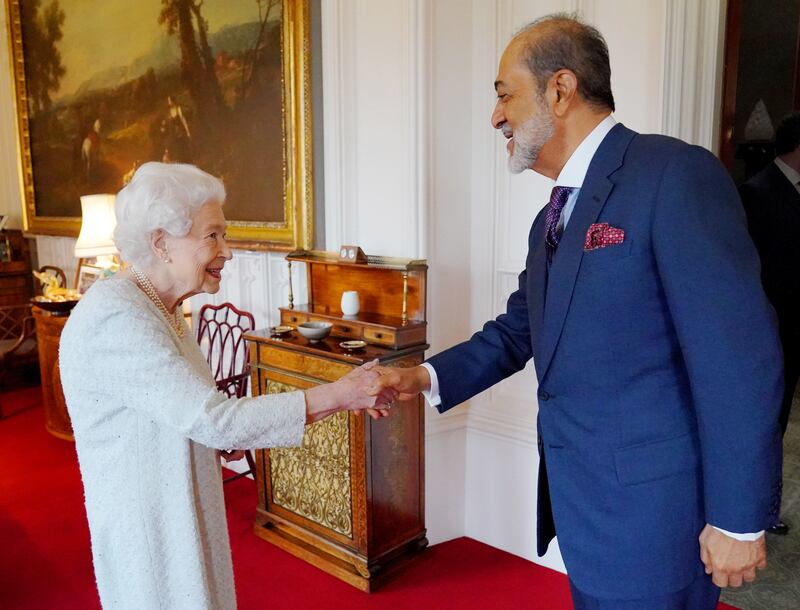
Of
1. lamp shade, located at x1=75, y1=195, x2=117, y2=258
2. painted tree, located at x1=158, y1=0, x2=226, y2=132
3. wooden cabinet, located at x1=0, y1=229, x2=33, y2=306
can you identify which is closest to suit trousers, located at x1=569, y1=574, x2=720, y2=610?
painted tree, located at x1=158, y1=0, x2=226, y2=132

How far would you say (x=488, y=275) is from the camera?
343 centimetres

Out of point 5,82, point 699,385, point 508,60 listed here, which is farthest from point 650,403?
point 5,82

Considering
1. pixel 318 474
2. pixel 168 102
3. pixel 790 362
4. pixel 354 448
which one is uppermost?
pixel 168 102

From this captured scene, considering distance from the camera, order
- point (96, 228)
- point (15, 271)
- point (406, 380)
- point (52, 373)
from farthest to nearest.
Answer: point (15, 271) < point (52, 373) < point (96, 228) < point (406, 380)

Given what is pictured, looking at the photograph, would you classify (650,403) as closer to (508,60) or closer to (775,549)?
(508,60)

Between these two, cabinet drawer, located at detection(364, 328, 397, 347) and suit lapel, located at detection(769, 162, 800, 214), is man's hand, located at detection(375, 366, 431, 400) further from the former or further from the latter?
suit lapel, located at detection(769, 162, 800, 214)

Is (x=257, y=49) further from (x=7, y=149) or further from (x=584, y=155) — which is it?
(x=7, y=149)

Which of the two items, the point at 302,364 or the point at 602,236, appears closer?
the point at 602,236

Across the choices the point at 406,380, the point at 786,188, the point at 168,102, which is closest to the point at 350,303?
the point at 406,380

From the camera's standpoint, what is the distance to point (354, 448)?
3.12 m

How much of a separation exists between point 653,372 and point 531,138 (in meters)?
0.64

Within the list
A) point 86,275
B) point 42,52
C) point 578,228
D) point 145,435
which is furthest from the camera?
point 42,52

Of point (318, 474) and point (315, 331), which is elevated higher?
point (315, 331)

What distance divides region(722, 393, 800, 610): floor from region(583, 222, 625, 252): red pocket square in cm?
230
